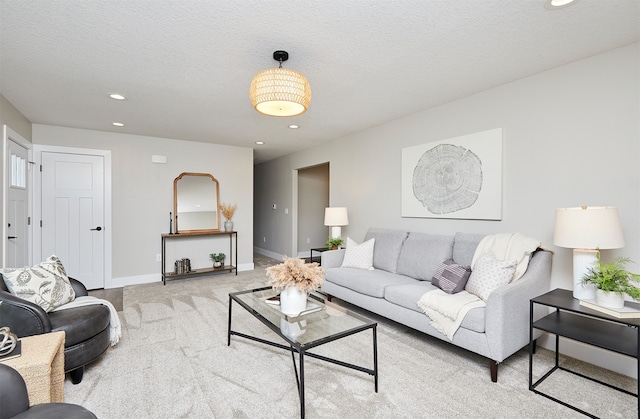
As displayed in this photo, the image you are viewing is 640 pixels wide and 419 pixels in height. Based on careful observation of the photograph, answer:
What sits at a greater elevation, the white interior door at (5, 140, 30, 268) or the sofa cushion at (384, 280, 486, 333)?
the white interior door at (5, 140, 30, 268)

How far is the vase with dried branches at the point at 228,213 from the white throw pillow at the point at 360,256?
8.42ft

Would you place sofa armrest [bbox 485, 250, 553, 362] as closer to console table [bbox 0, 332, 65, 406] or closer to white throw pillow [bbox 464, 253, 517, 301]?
white throw pillow [bbox 464, 253, 517, 301]

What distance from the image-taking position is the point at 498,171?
3.03 m

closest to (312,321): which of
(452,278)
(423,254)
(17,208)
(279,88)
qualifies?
(452,278)

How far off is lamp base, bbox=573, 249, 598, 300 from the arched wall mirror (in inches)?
198

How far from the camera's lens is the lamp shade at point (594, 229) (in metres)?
2.04

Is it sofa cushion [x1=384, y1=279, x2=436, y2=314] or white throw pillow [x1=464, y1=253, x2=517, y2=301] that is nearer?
white throw pillow [x1=464, y1=253, x2=517, y2=301]

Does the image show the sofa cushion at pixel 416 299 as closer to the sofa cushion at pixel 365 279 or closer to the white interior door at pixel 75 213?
the sofa cushion at pixel 365 279

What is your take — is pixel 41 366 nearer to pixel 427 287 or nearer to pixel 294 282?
pixel 294 282

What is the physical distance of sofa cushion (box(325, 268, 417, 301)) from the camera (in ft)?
10.3

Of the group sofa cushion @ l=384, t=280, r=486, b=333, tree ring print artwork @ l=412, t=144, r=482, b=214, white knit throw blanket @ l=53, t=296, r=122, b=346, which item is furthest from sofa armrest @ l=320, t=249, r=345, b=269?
white knit throw blanket @ l=53, t=296, r=122, b=346

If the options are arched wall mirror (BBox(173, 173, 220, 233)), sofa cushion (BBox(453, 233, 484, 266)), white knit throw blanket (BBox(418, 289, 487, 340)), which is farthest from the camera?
arched wall mirror (BBox(173, 173, 220, 233))

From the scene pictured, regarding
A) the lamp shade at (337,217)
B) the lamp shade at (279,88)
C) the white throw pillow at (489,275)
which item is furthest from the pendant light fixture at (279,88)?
the lamp shade at (337,217)

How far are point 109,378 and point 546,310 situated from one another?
3.44 metres
